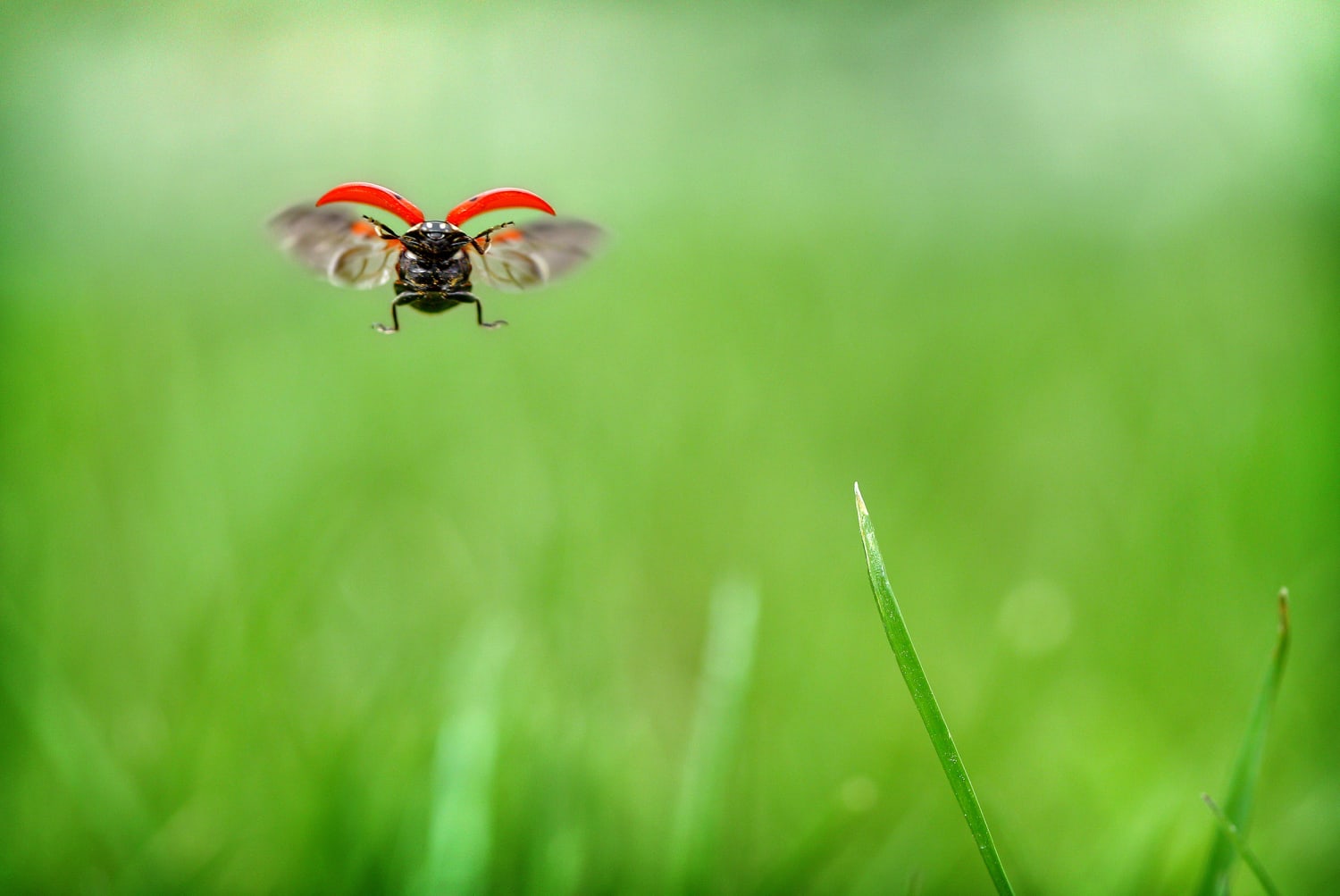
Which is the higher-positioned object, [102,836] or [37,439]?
[37,439]

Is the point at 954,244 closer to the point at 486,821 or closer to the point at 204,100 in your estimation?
the point at 204,100

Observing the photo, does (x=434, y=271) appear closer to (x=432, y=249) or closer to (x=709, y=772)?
(x=432, y=249)

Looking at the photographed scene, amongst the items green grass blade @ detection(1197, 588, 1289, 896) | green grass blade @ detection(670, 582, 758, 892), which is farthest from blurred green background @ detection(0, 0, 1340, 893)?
green grass blade @ detection(1197, 588, 1289, 896)

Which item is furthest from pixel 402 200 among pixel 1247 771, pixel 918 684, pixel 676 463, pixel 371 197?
pixel 676 463

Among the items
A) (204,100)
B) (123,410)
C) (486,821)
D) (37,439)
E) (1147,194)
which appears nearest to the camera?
(486,821)

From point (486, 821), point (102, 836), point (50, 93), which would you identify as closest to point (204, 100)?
point (50, 93)

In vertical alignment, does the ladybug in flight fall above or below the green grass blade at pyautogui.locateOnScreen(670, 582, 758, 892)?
above

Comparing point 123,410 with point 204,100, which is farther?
point 204,100

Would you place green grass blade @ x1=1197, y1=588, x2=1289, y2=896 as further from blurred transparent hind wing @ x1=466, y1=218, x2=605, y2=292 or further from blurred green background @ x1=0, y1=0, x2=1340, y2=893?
blurred transparent hind wing @ x1=466, y1=218, x2=605, y2=292
